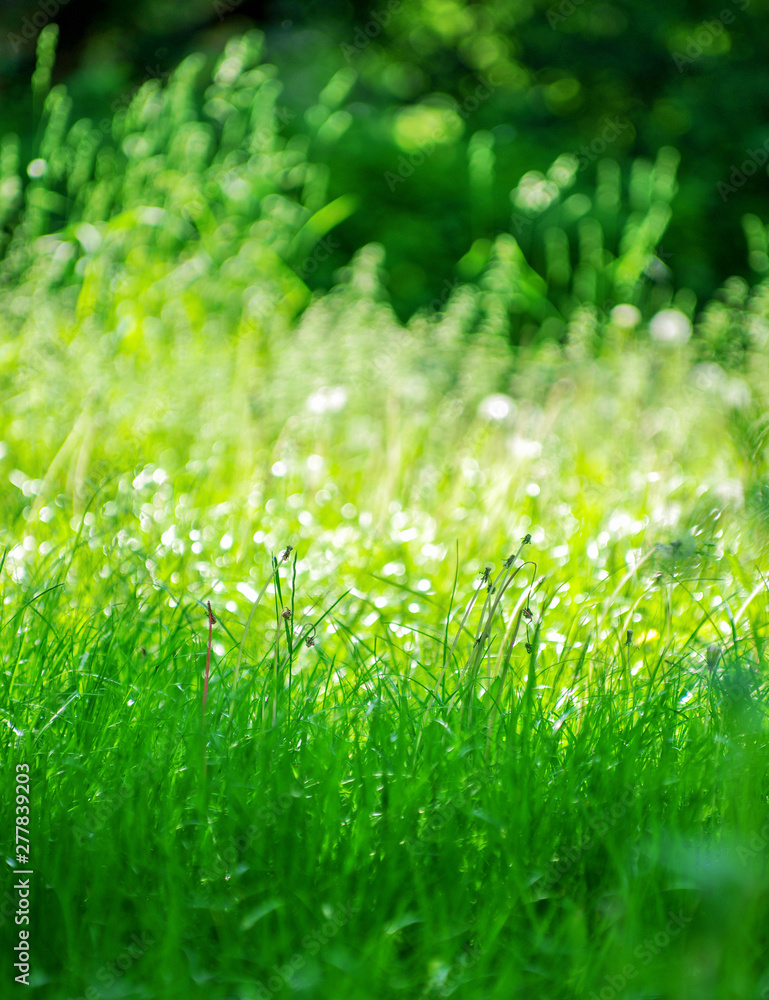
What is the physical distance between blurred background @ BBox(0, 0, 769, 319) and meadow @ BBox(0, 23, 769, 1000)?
1.66 metres

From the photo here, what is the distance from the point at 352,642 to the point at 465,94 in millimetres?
10904

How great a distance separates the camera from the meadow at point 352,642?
1243 mm

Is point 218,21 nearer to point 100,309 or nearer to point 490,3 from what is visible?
point 490,3

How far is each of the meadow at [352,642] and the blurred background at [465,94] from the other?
1.66 meters

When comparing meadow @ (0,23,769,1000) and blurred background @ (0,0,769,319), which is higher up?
meadow @ (0,23,769,1000)

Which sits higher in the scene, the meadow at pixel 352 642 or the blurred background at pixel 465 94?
the meadow at pixel 352 642

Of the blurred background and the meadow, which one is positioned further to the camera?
the blurred background

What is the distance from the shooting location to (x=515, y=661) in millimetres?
2033

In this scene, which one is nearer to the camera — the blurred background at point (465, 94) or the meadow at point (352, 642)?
the meadow at point (352, 642)

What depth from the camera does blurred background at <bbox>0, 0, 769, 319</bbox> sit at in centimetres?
729

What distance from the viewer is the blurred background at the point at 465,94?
729 cm

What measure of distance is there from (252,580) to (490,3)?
11.4m

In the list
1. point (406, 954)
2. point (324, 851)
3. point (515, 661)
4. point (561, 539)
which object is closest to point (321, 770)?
point (324, 851)

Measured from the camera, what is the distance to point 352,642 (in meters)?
1.96
